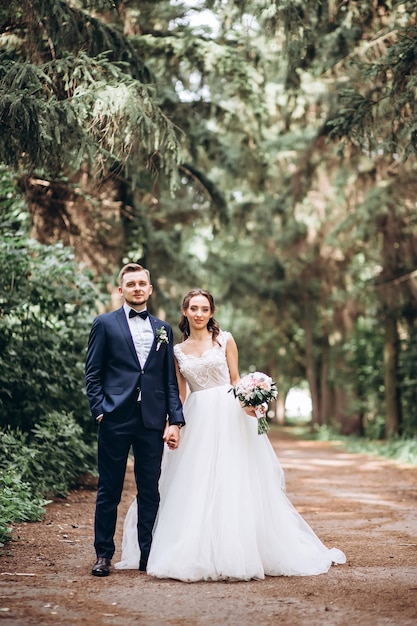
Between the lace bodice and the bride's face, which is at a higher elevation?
the bride's face

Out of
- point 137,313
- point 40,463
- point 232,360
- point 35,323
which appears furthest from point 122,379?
point 35,323

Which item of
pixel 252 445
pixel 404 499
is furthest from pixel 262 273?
pixel 252 445

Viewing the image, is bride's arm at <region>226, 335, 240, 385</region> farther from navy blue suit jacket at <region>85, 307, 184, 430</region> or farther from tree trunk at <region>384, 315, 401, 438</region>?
tree trunk at <region>384, 315, 401, 438</region>

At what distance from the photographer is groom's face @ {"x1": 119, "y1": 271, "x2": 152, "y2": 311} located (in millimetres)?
5691

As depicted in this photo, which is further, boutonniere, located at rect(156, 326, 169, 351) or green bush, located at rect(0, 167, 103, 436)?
green bush, located at rect(0, 167, 103, 436)

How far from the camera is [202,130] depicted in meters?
13.8

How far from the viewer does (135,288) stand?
5684mm

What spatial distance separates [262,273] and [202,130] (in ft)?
37.6

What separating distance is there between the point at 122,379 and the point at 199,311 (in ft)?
2.95

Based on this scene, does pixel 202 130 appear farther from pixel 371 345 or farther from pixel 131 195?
pixel 371 345

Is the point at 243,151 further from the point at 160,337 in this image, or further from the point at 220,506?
the point at 220,506

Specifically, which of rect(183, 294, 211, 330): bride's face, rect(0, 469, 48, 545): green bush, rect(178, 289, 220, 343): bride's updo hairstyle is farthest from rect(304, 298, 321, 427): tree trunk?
rect(183, 294, 211, 330): bride's face

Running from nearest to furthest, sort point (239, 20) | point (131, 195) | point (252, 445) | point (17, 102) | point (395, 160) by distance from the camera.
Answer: point (252, 445)
point (17, 102)
point (239, 20)
point (131, 195)
point (395, 160)

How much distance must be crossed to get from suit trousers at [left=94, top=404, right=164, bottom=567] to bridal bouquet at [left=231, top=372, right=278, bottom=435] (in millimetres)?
700
